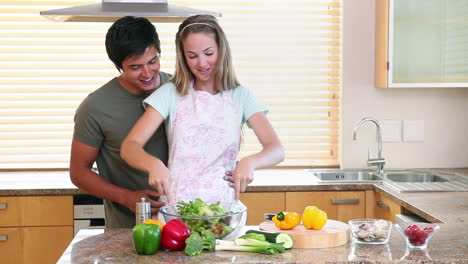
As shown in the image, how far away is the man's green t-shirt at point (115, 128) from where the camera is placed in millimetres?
3057

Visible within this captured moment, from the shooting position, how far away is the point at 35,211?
4.02 metres

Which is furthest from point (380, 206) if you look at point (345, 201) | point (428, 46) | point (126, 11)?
point (126, 11)

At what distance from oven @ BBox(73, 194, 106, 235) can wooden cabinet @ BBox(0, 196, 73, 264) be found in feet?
0.09

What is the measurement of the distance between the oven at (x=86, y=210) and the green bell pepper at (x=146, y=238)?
1693 mm

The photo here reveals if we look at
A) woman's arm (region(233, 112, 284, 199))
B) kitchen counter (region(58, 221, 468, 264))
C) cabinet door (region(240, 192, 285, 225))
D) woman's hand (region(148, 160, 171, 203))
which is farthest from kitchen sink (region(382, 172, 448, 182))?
woman's hand (region(148, 160, 171, 203))

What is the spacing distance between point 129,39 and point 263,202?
148 centimetres

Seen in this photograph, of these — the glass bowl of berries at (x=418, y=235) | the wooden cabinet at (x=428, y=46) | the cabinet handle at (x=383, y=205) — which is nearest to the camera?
the glass bowl of berries at (x=418, y=235)

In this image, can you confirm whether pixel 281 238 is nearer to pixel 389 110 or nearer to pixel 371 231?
pixel 371 231

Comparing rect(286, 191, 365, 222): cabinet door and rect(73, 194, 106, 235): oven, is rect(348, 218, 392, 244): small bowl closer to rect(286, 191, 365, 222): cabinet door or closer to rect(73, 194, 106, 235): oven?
rect(286, 191, 365, 222): cabinet door

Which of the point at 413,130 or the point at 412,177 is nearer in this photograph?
the point at 412,177

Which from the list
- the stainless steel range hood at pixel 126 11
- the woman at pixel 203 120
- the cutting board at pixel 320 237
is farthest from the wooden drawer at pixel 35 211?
the cutting board at pixel 320 237

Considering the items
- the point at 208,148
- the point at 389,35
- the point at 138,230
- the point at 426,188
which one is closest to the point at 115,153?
the point at 208,148

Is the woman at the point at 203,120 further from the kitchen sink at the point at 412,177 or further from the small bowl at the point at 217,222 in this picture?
the kitchen sink at the point at 412,177

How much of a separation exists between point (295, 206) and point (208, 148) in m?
1.29
